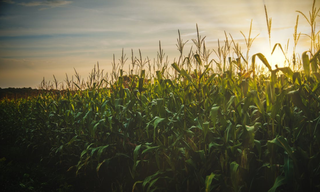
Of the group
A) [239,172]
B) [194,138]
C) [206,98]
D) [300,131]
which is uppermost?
[206,98]

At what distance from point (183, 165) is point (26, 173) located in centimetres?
267

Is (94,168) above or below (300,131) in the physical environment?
below

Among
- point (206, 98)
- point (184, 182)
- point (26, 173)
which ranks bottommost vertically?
point (26, 173)

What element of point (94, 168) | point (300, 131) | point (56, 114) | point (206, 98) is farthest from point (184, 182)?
point (56, 114)

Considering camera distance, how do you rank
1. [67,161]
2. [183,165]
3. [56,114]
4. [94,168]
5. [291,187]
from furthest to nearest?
[56,114] < [67,161] < [94,168] < [183,165] < [291,187]

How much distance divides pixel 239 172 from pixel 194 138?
2.12 ft

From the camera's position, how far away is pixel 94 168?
322 centimetres

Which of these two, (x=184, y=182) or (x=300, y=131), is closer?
(x=300, y=131)

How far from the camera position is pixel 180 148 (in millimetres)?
2217

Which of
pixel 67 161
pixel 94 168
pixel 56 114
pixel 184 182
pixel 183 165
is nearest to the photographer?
pixel 184 182

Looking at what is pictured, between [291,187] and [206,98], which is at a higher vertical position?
[206,98]

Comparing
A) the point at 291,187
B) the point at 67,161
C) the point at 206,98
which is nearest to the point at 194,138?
the point at 206,98

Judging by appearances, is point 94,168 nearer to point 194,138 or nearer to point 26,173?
point 26,173

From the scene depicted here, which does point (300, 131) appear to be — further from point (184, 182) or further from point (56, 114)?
point (56, 114)
